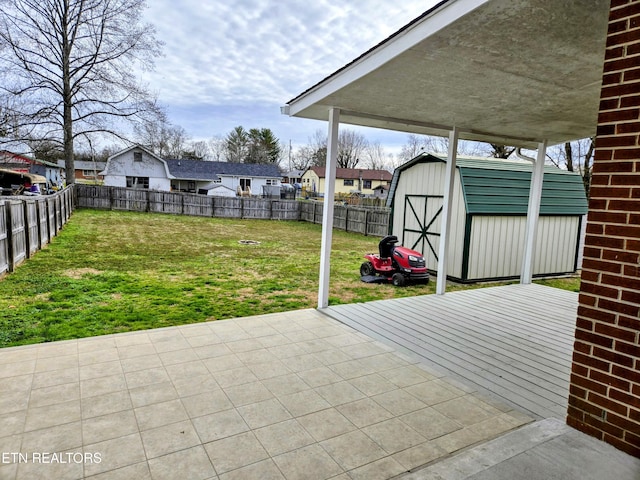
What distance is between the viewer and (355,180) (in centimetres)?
4916

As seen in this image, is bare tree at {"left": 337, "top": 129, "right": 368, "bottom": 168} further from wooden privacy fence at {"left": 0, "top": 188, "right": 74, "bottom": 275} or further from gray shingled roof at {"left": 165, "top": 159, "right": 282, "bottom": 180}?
wooden privacy fence at {"left": 0, "top": 188, "right": 74, "bottom": 275}

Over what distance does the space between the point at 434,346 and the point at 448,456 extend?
1804 millimetres

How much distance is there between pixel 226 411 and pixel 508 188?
7423mm

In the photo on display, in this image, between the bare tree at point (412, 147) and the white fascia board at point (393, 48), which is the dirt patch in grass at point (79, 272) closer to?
the white fascia board at point (393, 48)

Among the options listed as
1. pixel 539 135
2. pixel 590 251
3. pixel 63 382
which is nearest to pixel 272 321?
pixel 63 382

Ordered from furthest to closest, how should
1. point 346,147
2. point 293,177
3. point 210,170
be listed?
point 293,177, point 346,147, point 210,170

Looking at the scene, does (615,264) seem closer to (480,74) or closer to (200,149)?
(480,74)

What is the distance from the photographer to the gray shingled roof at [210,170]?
1363 inches

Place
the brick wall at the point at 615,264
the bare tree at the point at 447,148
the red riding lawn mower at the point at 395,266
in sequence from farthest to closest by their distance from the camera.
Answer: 1. the bare tree at the point at 447,148
2. the red riding lawn mower at the point at 395,266
3. the brick wall at the point at 615,264

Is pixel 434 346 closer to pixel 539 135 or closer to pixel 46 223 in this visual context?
pixel 539 135

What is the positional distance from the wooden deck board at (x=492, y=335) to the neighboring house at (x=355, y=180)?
141ft

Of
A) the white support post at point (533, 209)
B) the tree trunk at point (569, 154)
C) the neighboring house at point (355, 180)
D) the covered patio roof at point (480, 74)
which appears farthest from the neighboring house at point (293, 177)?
the covered patio roof at point (480, 74)

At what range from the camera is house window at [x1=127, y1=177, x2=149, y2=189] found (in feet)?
97.8

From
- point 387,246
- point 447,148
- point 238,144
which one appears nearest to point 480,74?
point 387,246
